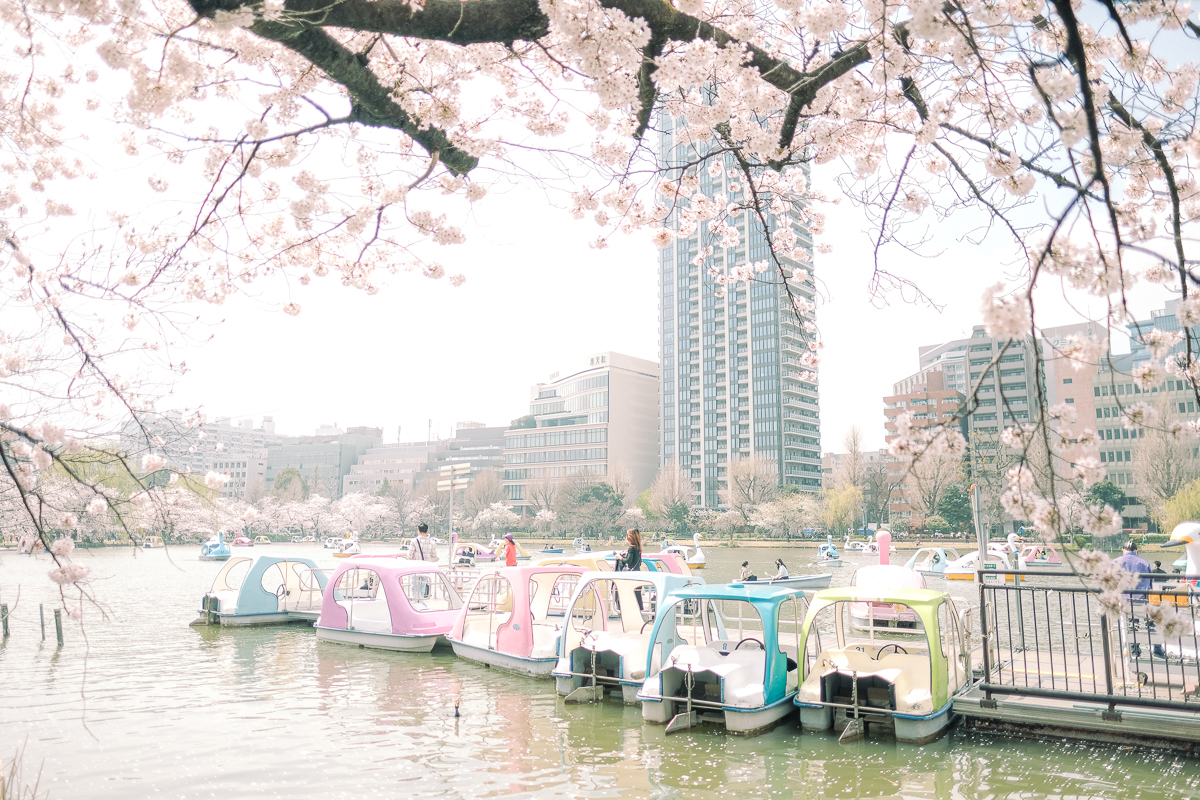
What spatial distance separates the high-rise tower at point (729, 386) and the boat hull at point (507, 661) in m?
90.5

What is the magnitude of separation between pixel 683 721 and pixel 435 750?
287cm

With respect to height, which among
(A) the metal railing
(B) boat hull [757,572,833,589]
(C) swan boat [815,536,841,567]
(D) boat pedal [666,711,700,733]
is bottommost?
(C) swan boat [815,536,841,567]

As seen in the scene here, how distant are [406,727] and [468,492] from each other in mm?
91414

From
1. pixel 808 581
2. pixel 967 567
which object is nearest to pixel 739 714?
pixel 808 581

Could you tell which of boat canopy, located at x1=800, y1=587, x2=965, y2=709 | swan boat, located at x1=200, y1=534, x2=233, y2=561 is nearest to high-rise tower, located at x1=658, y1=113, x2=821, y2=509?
swan boat, located at x1=200, y1=534, x2=233, y2=561

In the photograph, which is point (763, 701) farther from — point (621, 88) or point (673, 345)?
point (673, 345)

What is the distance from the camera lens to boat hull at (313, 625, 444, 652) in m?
14.5

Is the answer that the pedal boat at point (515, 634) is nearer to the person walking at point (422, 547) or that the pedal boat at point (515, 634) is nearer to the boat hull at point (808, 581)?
the person walking at point (422, 547)

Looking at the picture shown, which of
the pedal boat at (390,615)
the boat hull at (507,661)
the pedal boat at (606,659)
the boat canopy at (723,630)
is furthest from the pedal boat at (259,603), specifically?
the boat canopy at (723,630)

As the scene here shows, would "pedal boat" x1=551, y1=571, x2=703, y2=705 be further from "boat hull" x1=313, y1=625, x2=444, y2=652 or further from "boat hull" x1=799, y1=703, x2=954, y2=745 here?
"boat hull" x1=313, y1=625, x2=444, y2=652

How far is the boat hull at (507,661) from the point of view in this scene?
12.0 m

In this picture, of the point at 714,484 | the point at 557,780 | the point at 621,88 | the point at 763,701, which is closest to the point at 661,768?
the point at 557,780

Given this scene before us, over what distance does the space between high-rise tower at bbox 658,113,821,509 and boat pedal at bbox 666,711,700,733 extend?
93884mm

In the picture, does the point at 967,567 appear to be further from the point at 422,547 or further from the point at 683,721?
the point at 683,721
